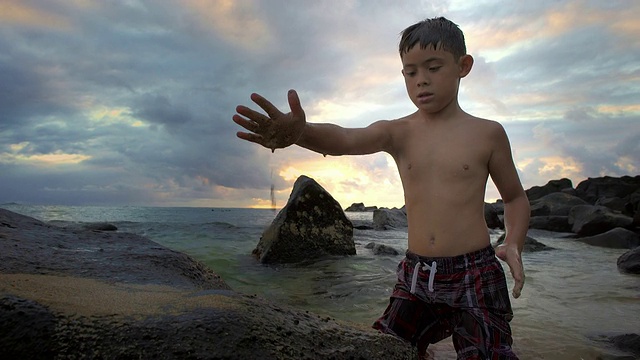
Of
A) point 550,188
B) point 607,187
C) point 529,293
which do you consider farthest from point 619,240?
point 550,188

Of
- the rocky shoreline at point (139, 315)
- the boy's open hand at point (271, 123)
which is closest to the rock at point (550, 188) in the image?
the rocky shoreline at point (139, 315)

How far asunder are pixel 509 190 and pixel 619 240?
10532mm

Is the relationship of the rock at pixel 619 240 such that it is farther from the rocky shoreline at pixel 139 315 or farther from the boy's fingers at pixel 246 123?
the boy's fingers at pixel 246 123

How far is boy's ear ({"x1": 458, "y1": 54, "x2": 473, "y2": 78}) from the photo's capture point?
259cm

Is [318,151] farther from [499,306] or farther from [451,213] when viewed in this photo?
[499,306]

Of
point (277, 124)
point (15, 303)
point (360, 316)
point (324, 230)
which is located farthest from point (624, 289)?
point (15, 303)

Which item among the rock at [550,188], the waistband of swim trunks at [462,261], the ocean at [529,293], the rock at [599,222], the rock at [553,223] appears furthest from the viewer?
the rock at [550,188]

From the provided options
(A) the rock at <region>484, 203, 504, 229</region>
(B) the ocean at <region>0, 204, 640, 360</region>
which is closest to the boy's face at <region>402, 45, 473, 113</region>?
(B) the ocean at <region>0, 204, 640, 360</region>

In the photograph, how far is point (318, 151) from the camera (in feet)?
8.14

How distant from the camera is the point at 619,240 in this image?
1104 centimetres

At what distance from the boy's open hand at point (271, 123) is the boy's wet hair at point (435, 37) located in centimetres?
82

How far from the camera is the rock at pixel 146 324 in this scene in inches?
61.9

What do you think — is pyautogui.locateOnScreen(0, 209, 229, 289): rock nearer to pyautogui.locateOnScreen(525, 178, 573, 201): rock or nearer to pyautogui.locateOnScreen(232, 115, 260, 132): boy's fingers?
pyautogui.locateOnScreen(232, 115, 260, 132): boy's fingers

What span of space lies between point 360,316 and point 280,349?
8.51 ft
